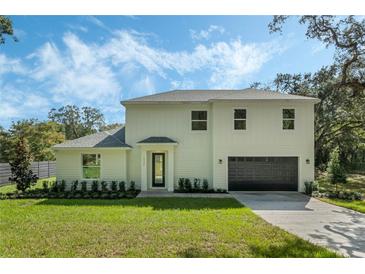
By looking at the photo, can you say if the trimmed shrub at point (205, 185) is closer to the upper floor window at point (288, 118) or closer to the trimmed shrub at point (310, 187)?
the trimmed shrub at point (310, 187)

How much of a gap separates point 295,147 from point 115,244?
1153 centimetres

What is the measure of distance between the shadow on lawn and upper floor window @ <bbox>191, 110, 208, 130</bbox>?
183 inches

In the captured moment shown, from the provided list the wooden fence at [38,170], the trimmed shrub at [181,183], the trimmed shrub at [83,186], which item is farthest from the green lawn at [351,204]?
the wooden fence at [38,170]

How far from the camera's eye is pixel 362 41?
602 inches

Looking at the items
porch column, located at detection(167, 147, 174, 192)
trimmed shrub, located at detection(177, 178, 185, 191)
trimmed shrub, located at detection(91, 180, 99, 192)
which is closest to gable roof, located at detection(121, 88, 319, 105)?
porch column, located at detection(167, 147, 174, 192)

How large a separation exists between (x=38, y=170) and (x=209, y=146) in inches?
600

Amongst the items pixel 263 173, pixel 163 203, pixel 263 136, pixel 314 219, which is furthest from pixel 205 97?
pixel 314 219

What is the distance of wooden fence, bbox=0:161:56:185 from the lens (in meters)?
17.1

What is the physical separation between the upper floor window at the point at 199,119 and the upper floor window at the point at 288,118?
430cm

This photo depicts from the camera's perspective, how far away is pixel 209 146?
14.6 meters

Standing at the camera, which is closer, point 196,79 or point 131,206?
point 131,206

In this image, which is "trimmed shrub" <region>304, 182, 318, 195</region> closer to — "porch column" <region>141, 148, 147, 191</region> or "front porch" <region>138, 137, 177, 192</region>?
"front porch" <region>138, 137, 177, 192</region>
